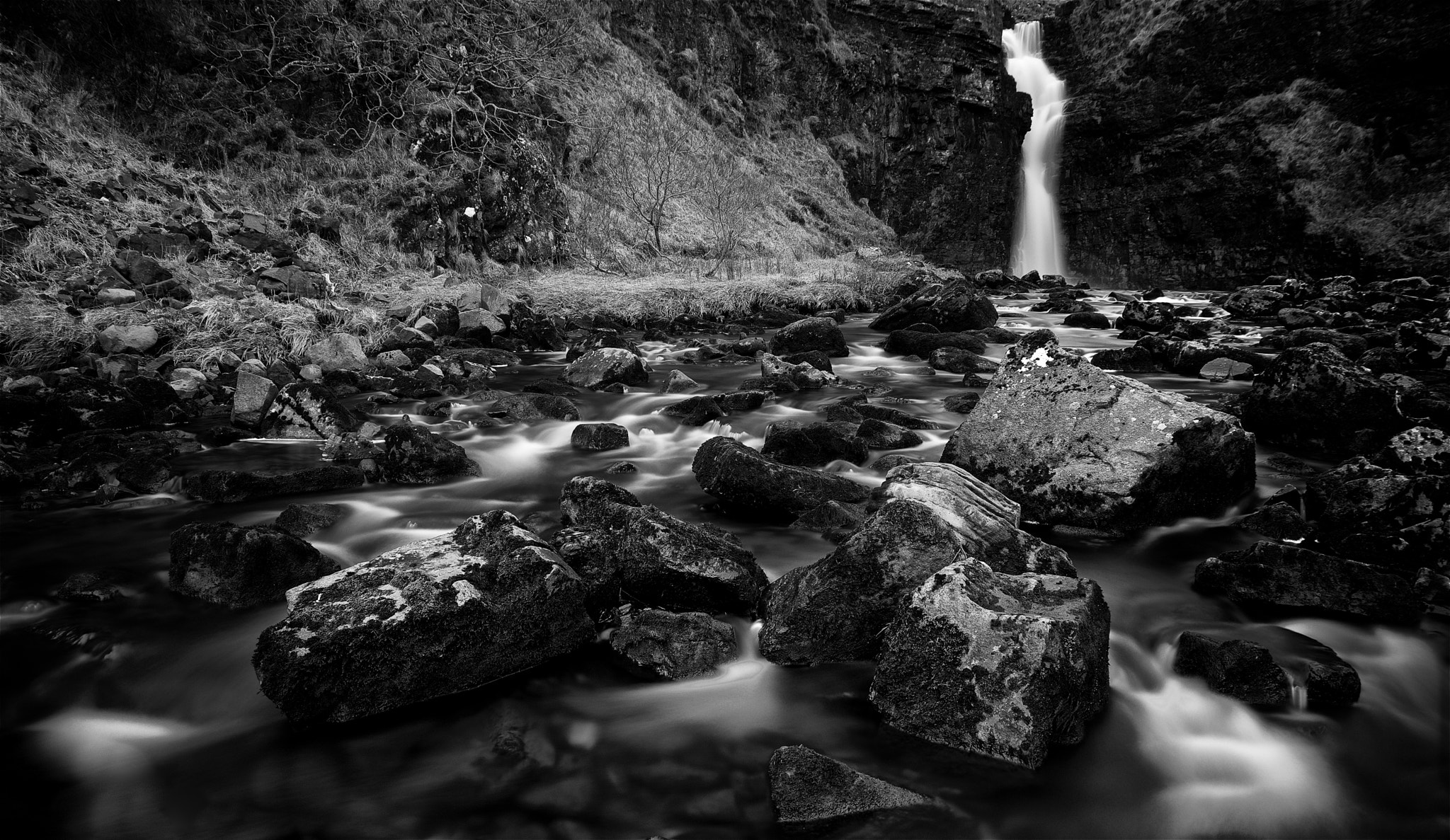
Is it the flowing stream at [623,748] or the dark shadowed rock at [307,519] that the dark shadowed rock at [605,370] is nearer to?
the dark shadowed rock at [307,519]

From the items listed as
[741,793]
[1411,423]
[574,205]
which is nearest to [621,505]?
[741,793]

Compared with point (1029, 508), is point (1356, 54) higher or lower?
higher

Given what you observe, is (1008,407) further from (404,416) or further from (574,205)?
(574,205)

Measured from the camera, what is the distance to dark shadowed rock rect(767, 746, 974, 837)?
243 centimetres

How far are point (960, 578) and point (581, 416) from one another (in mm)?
5635

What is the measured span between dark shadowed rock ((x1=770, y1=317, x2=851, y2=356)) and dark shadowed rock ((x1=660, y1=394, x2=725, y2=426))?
4140mm

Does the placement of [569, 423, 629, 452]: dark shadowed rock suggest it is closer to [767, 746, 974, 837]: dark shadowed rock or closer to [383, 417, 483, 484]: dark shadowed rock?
[383, 417, 483, 484]: dark shadowed rock

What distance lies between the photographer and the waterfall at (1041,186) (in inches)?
1275

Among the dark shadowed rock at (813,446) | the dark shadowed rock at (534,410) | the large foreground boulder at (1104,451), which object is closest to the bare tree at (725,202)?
the dark shadowed rock at (534,410)

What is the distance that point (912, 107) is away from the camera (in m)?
32.5

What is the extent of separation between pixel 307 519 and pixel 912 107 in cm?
3281

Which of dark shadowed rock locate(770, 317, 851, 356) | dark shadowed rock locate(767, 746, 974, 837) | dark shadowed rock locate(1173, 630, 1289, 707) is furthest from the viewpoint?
dark shadowed rock locate(770, 317, 851, 356)

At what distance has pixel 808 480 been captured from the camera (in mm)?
4914

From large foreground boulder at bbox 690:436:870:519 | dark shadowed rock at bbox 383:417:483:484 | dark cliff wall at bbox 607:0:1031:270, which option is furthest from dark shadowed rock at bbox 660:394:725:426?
dark cliff wall at bbox 607:0:1031:270
